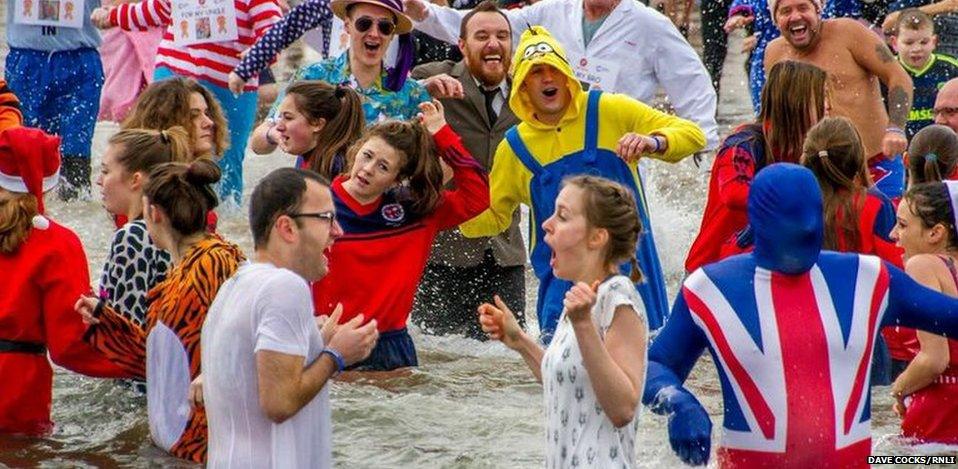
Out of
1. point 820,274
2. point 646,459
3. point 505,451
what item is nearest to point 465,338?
point 505,451

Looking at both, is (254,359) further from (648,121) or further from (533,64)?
(648,121)

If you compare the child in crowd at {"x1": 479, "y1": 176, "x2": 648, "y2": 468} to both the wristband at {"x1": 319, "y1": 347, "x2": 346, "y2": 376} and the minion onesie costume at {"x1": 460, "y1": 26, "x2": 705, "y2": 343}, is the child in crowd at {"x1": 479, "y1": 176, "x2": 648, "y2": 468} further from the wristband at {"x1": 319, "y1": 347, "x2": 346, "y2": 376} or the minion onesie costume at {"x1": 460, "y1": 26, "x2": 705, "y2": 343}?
the minion onesie costume at {"x1": 460, "y1": 26, "x2": 705, "y2": 343}

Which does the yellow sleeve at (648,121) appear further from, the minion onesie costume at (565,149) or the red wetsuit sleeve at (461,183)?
the red wetsuit sleeve at (461,183)

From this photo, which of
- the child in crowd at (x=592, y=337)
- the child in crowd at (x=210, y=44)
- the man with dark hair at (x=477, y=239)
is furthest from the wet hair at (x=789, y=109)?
the child in crowd at (x=210, y=44)

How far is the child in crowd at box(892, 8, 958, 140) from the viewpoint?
11477 millimetres

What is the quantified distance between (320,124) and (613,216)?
9.39 feet

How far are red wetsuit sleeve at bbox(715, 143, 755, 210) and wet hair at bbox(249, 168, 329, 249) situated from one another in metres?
2.48

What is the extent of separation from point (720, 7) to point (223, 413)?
10.5 meters

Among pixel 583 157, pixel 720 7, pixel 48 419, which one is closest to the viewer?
pixel 48 419

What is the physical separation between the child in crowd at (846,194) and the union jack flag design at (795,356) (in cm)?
168

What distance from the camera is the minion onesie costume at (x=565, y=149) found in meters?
7.59

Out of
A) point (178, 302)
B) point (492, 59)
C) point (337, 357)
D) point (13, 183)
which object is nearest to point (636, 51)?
point (492, 59)

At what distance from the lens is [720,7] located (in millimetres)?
14977

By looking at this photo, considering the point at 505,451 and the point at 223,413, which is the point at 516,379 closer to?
the point at 505,451
